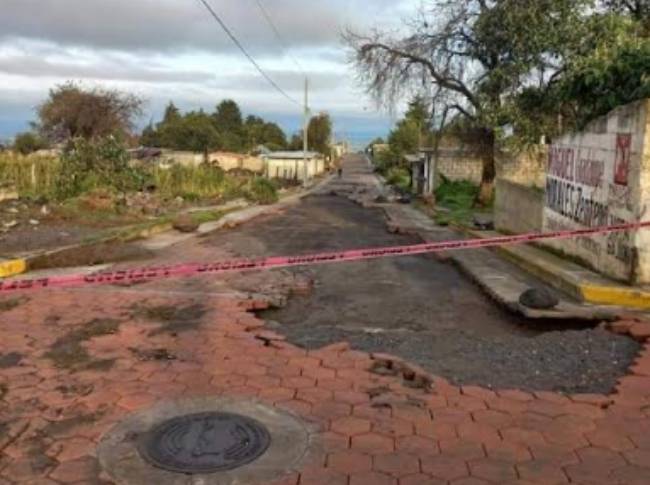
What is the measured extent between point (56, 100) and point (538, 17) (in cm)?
4066

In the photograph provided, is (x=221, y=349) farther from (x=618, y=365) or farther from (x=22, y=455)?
(x=618, y=365)

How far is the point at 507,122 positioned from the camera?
23.7 metres

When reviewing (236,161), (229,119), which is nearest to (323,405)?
(236,161)

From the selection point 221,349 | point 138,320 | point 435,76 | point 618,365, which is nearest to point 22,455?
point 221,349

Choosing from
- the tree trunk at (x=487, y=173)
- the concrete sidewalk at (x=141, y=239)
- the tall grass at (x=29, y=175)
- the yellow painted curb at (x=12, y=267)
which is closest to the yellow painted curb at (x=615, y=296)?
the concrete sidewalk at (x=141, y=239)

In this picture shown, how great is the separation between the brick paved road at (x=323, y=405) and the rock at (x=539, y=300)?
0.91 meters

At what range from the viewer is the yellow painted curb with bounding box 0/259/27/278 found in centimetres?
962

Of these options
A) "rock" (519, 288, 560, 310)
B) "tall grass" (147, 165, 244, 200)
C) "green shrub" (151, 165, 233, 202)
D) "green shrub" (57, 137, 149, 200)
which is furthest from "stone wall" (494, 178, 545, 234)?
"tall grass" (147, 165, 244, 200)

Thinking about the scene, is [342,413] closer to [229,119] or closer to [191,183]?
[191,183]

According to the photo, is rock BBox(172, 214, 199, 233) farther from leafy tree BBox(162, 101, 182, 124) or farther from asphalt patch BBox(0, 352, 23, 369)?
leafy tree BBox(162, 101, 182, 124)

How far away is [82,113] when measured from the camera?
2030 inches

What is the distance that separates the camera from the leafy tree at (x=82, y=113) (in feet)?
169

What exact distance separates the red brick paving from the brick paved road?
0.01 metres

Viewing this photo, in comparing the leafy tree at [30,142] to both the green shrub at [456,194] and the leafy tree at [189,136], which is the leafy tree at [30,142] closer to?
the leafy tree at [189,136]
